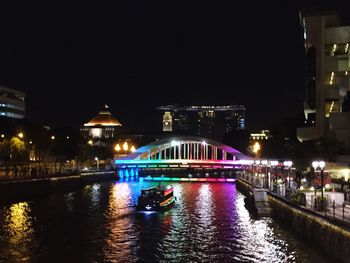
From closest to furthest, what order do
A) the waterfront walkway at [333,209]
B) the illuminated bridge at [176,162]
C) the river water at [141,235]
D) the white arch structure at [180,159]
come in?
the waterfront walkway at [333,209]
the river water at [141,235]
the illuminated bridge at [176,162]
the white arch structure at [180,159]

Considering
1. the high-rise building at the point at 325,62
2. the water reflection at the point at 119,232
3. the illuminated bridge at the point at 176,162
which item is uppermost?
the high-rise building at the point at 325,62

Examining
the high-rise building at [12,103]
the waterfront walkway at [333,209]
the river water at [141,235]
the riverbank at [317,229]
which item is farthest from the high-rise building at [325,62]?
the high-rise building at [12,103]

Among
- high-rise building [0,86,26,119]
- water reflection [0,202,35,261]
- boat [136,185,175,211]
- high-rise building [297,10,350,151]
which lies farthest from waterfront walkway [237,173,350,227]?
high-rise building [0,86,26,119]

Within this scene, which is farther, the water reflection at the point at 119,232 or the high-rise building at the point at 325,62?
the high-rise building at the point at 325,62

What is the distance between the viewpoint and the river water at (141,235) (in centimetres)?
3186

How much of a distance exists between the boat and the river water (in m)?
1.13

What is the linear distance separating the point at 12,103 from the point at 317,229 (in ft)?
408

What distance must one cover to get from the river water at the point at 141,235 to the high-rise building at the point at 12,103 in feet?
277

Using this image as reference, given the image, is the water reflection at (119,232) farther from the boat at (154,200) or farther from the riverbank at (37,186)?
the riverbank at (37,186)

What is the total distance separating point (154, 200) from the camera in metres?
54.5

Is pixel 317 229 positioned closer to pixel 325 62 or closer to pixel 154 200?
pixel 154 200

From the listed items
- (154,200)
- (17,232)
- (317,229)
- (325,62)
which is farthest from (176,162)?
(317,229)

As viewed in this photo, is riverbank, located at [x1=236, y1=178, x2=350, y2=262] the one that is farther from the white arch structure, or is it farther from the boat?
the white arch structure

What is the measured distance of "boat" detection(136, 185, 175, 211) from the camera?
53938 mm
